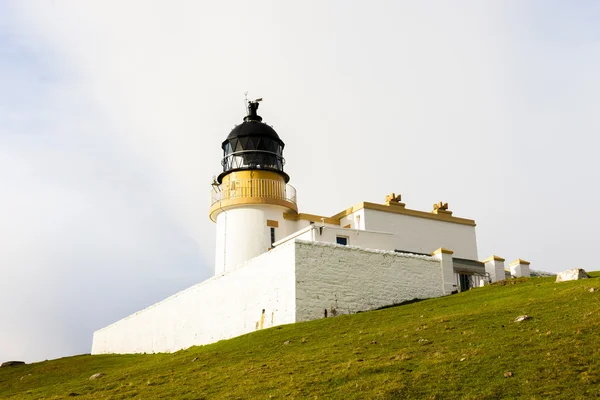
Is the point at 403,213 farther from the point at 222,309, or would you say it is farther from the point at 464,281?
the point at 222,309

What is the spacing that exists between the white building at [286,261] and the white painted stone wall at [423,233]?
6cm

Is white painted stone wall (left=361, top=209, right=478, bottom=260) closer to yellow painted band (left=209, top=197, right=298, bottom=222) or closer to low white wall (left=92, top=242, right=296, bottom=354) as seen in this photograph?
yellow painted band (left=209, top=197, right=298, bottom=222)

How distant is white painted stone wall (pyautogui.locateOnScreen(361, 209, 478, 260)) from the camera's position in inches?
1400

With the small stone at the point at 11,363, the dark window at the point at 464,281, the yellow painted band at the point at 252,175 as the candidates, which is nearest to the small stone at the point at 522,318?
the dark window at the point at 464,281

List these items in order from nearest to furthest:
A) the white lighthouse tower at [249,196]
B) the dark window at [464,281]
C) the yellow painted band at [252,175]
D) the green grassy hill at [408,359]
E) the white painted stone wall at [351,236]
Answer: the green grassy hill at [408,359], the white painted stone wall at [351,236], the dark window at [464,281], the white lighthouse tower at [249,196], the yellow painted band at [252,175]

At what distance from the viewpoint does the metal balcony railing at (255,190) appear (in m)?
36.9

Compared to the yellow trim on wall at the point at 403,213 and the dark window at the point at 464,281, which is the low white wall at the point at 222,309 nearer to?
the yellow trim on wall at the point at 403,213

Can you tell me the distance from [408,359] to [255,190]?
20.5 metres

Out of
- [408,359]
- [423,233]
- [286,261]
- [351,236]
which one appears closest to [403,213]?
[423,233]

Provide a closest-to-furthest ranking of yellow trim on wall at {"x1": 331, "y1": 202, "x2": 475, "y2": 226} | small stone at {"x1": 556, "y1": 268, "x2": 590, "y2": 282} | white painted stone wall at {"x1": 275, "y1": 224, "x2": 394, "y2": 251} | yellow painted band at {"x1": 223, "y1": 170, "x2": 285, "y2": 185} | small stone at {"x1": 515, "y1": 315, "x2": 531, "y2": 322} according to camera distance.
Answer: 1. small stone at {"x1": 515, "y1": 315, "x2": 531, "y2": 322}
2. small stone at {"x1": 556, "y1": 268, "x2": 590, "y2": 282}
3. white painted stone wall at {"x1": 275, "y1": 224, "x2": 394, "y2": 251}
4. yellow trim on wall at {"x1": 331, "y1": 202, "x2": 475, "y2": 226}
5. yellow painted band at {"x1": 223, "y1": 170, "x2": 285, "y2": 185}

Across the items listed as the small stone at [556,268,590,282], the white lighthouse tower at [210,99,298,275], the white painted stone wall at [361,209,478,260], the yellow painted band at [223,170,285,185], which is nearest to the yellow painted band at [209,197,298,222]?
the white lighthouse tower at [210,99,298,275]

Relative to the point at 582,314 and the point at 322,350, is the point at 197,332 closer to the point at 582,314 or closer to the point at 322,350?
the point at 322,350

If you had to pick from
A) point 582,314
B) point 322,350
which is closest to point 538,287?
point 582,314

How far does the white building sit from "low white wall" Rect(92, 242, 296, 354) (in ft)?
0.16
